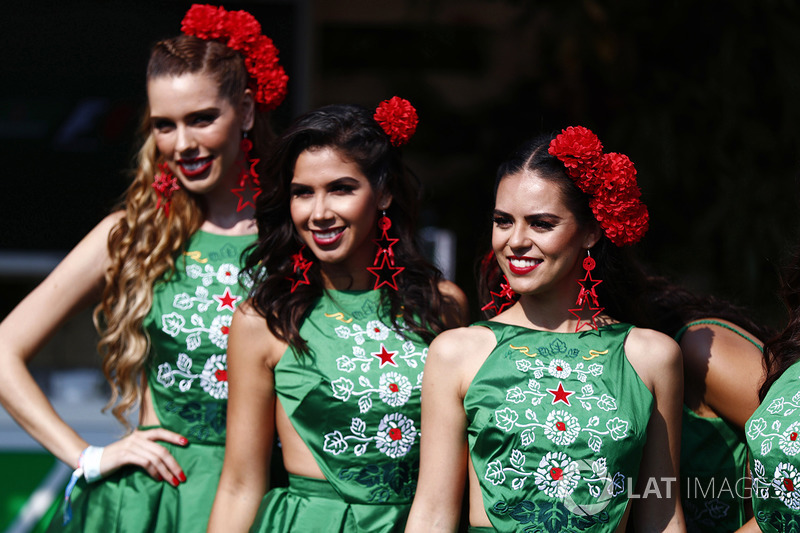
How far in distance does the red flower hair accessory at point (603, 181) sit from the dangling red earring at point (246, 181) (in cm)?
101

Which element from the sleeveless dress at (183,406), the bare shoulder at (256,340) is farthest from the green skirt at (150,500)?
the bare shoulder at (256,340)

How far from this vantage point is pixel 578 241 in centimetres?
217

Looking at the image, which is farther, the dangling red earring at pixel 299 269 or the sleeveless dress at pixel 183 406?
the sleeveless dress at pixel 183 406

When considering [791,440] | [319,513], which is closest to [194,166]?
[319,513]

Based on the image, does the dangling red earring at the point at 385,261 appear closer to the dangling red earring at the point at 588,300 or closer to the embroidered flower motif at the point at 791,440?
the dangling red earring at the point at 588,300

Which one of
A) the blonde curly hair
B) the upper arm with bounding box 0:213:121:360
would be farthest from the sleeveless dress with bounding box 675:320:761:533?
the upper arm with bounding box 0:213:121:360

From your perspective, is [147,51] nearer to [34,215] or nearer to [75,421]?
[34,215]

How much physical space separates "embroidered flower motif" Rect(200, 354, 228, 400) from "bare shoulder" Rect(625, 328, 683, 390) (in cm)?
112

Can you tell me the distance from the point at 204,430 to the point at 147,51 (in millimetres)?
3285

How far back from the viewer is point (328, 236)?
2.40 m

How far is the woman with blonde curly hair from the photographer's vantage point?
8.64ft

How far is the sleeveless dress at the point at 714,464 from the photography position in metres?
2.33

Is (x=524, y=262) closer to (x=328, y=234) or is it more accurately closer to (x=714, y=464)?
(x=328, y=234)

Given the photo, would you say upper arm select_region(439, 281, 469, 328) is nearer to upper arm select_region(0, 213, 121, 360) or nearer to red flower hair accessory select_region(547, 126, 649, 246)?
red flower hair accessory select_region(547, 126, 649, 246)
